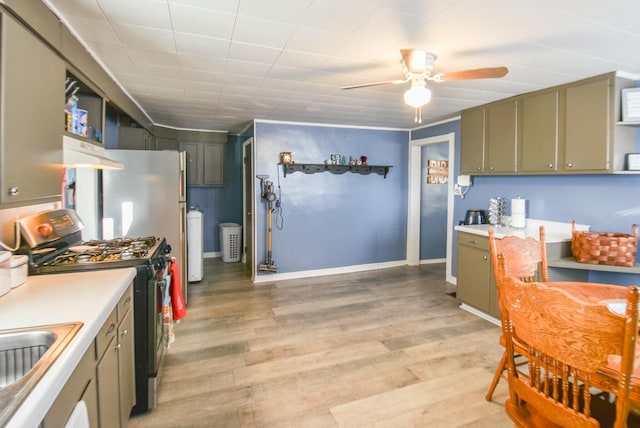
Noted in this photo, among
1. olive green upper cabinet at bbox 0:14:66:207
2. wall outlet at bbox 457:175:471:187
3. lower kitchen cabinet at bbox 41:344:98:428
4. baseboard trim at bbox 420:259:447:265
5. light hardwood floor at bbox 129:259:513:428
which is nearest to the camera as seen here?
lower kitchen cabinet at bbox 41:344:98:428

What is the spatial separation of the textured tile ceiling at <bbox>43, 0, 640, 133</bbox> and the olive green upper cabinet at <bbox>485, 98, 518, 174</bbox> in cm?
19

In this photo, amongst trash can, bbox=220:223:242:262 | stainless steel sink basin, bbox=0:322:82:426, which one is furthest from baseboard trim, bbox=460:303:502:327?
trash can, bbox=220:223:242:262

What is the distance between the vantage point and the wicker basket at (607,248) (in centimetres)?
268

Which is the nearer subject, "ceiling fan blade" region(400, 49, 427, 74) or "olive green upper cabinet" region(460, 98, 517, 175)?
"ceiling fan blade" region(400, 49, 427, 74)

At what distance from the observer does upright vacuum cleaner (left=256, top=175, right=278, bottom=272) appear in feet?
15.7

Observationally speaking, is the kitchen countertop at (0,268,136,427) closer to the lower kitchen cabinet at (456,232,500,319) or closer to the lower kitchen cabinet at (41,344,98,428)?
the lower kitchen cabinet at (41,344,98,428)

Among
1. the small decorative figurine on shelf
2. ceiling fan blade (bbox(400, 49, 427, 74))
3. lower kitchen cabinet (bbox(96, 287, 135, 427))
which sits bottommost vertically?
lower kitchen cabinet (bbox(96, 287, 135, 427))

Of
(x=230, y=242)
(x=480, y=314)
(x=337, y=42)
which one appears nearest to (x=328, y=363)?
(x=480, y=314)

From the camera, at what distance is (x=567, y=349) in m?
1.06

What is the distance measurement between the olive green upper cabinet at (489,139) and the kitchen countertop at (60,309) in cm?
373

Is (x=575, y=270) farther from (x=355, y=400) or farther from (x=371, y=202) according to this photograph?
(x=371, y=202)

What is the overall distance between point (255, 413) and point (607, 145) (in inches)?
135

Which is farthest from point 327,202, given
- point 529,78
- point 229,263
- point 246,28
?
point 246,28

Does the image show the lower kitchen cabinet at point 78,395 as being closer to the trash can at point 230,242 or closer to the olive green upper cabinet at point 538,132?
the olive green upper cabinet at point 538,132
